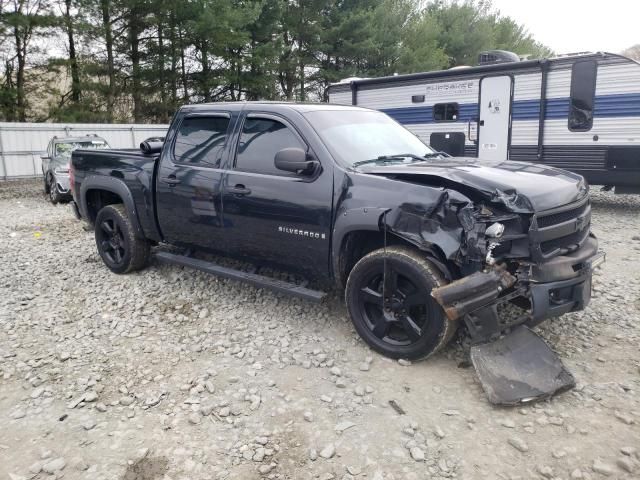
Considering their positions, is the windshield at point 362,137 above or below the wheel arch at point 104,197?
above

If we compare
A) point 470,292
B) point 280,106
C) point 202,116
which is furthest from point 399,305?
point 202,116

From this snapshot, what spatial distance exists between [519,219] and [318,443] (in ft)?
6.31

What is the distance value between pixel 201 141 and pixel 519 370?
3567 millimetres

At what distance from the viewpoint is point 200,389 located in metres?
3.65

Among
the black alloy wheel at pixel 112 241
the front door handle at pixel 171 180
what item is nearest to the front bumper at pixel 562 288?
the front door handle at pixel 171 180

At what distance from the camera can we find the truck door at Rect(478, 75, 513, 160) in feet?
34.6

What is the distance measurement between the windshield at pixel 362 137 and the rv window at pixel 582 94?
19.8 ft

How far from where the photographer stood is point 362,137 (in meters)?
4.64

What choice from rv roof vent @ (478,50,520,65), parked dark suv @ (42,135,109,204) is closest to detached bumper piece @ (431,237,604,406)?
rv roof vent @ (478,50,520,65)

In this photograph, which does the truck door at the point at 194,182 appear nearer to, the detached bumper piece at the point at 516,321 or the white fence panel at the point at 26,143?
the detached bumper piece at the point at 516,321

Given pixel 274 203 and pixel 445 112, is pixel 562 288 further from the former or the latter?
pixel 445 112

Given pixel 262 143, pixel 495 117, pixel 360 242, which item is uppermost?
pixel 495 117

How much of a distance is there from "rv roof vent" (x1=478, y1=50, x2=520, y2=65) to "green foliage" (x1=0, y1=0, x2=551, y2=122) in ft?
43.4

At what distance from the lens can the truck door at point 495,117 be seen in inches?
416
